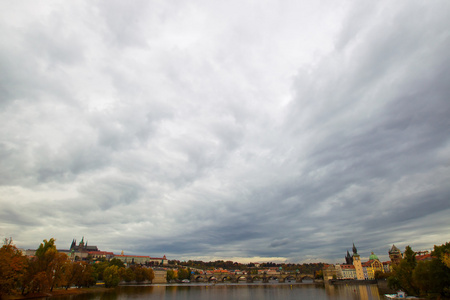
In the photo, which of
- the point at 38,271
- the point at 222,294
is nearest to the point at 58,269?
the point at 38,271

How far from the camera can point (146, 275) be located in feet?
488

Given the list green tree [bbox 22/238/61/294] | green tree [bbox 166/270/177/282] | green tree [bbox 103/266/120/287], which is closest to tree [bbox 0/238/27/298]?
green tree [bbox 22/238/61/294]

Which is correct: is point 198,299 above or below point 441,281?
below

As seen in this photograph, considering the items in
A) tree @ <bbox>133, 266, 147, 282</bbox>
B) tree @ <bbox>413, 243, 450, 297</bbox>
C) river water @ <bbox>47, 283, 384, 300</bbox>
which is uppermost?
tree @ <bbox>413, 243, 450, 297</bbox>

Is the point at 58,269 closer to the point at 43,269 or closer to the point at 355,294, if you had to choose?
the point at 43,269

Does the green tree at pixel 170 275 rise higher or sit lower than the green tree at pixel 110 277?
lower

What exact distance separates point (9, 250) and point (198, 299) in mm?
46895

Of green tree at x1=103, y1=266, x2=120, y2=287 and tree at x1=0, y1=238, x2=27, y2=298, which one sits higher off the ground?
tree at x1=0, y1=238, x2=27, y2=298

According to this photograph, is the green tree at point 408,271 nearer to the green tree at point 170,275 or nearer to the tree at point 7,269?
the tree at point 7,269

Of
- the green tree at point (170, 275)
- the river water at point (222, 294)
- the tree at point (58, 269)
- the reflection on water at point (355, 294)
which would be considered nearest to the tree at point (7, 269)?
the tree at point (58, 269)

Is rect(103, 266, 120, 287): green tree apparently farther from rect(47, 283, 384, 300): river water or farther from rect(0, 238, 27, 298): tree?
rect(0, 238, 27, 298): tree

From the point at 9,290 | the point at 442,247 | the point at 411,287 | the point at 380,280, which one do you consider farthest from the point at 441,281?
the point at 380,280

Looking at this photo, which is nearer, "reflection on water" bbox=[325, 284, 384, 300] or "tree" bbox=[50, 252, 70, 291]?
"tree" bbox=[50, 252, 70, 291]

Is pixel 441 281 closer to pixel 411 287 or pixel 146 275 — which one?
pixel 411 287
